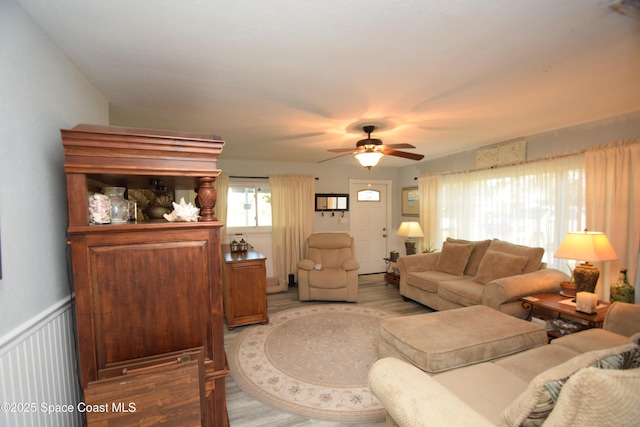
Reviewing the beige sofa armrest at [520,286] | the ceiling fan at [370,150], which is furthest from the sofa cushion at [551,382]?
the ceiling fan at [370,150]

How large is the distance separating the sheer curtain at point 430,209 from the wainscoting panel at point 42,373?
15.8ft

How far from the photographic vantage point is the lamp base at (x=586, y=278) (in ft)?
8.28

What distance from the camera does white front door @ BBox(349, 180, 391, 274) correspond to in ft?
19.1

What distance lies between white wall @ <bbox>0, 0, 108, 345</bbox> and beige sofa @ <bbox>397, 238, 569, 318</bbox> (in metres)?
3.49

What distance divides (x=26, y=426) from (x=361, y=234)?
5.28m

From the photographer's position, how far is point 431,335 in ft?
6.44

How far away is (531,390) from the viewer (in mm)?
905

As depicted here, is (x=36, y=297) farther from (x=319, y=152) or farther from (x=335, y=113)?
(x=319, y=152)

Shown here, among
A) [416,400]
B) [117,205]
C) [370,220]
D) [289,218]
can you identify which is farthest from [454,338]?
[370,220]

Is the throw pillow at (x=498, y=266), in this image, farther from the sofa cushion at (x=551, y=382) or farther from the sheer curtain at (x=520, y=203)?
the sofa cushion at (x=551, y=382)

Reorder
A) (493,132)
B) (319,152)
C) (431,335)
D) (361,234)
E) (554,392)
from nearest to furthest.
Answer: (554,392)
(431,335)
(493,132)
(319,152)
(361,234)

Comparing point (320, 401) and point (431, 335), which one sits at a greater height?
point (431, 335)

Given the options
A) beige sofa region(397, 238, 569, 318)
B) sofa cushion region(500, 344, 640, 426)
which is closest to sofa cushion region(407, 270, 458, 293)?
beige sofa region(397, 238, 569, 318)

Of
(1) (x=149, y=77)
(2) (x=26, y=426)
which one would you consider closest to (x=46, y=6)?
(1) (x=149, y=77)
